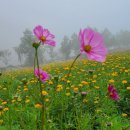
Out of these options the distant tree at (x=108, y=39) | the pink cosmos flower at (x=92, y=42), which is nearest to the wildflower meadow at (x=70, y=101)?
the pink cosmos flower at (x=92, y=42)

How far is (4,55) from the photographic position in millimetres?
85438

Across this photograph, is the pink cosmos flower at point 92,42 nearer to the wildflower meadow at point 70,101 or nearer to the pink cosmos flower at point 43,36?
the wildflower meadow at point 70,101

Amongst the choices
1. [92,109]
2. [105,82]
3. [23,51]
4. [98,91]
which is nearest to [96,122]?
[92,109]

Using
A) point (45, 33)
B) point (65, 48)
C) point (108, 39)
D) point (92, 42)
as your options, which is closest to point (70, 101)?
point (45, 33)

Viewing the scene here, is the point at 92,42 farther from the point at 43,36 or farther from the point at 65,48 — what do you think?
the point at 65,48

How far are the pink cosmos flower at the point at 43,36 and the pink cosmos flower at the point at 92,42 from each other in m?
0.20

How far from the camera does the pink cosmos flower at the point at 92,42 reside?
1.03 m

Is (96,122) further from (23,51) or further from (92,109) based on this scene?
(23,51)

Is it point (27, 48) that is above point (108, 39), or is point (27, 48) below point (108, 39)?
below

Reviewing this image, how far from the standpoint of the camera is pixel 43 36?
4.10ft

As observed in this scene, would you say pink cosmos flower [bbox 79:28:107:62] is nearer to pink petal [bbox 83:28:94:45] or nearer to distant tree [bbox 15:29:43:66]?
pink petal [bbox 83:28:94:45]

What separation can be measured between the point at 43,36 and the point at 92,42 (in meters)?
0.26

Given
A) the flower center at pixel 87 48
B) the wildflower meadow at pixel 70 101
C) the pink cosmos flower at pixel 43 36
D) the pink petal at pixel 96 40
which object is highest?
the pink cosmos flower at pixel 43 36

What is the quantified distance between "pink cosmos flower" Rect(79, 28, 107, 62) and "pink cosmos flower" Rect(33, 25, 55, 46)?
20 cm
